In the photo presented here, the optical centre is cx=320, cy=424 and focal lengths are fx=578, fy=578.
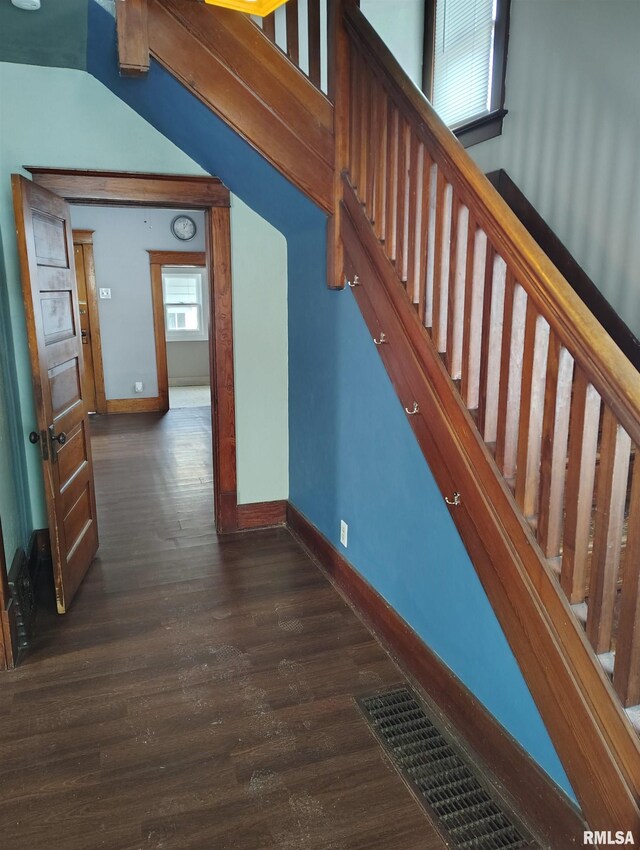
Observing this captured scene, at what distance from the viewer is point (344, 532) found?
2893 millimetres

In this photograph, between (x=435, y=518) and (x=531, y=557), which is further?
(x=435, y=518)

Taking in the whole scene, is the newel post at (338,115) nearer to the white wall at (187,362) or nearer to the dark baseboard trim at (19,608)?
the dark baseboard trim at (19,608)

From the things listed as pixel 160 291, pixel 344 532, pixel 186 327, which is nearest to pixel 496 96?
pixel 344 532

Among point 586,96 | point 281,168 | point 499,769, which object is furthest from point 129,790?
point 586,96

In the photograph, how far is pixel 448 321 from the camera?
5.99 feet

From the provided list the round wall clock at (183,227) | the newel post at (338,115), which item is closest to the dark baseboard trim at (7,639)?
the newel post at (338,115)

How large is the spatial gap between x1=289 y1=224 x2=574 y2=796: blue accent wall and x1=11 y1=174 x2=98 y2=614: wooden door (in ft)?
4.01

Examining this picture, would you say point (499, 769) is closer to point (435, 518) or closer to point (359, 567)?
point (435, 518)

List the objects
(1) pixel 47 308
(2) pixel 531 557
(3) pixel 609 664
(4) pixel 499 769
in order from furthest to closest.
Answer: (1) pixel 47 308 → (4) pixel 499 769 → (2) pixel 531 557 → (3) pixel 609 664

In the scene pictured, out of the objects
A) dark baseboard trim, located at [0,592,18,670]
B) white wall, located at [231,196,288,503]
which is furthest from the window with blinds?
dark baseboard trim, located at [0,592,18,670]

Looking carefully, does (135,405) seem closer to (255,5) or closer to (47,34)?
(47,34)

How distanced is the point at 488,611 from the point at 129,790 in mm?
1231

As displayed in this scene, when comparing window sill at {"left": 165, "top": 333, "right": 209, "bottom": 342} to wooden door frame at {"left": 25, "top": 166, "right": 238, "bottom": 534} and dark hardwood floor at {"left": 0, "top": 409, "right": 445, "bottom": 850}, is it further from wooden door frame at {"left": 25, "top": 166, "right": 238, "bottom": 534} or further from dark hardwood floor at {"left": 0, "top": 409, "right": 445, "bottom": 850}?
dark hardwood floor at {"left": 0, "top": 409, "right": 445, "bottom": 850}

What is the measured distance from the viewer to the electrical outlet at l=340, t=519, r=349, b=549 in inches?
113
